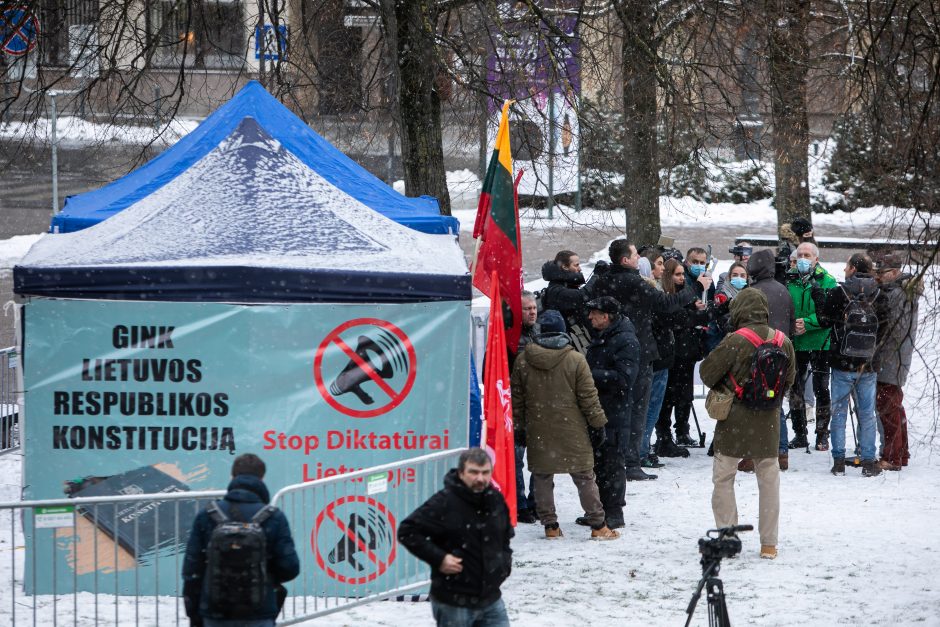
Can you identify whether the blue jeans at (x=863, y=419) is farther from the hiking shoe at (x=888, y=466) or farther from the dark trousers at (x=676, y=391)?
the dark trousers at (x=676, y=391)

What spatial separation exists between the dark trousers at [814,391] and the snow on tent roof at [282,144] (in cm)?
391

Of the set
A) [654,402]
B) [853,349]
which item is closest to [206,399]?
[654,402]

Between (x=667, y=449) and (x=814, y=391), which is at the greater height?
(x=814, y=391)

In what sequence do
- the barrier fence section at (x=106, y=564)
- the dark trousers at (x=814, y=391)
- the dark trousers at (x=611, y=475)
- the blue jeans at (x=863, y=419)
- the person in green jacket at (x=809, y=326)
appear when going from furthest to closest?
1. the dark trousers at (x=814, y=391)
2. the person in green jacket at (x=809, y=326)
3. the blue jeans at (x=863, y=419)
4. the dark trousers at (x=611, y=475)
5. the barrier fence section at (x=106, y=564)

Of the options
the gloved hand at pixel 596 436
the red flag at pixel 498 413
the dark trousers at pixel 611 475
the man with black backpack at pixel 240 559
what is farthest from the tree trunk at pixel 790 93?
the man with black backpack at pixel 240 559

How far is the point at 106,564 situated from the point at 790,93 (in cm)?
1243

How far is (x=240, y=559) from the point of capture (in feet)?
17.5

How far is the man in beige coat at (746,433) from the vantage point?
27.7 feet

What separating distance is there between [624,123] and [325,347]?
33.0 feet

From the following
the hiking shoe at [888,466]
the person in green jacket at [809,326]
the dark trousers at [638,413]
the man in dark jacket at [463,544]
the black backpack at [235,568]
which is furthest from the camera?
the person in green jacket at [809,326]

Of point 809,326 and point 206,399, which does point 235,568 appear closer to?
point 206,399

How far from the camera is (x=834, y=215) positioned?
30562 mm

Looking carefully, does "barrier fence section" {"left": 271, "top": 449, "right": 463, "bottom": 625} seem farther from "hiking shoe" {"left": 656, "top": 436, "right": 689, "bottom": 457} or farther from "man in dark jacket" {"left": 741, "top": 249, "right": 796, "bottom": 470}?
"hiking shoe" {"left": 656, "top": 436, "right": 689, "bottom": 457}

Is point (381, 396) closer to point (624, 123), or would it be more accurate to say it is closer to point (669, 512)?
point (669, 512)
